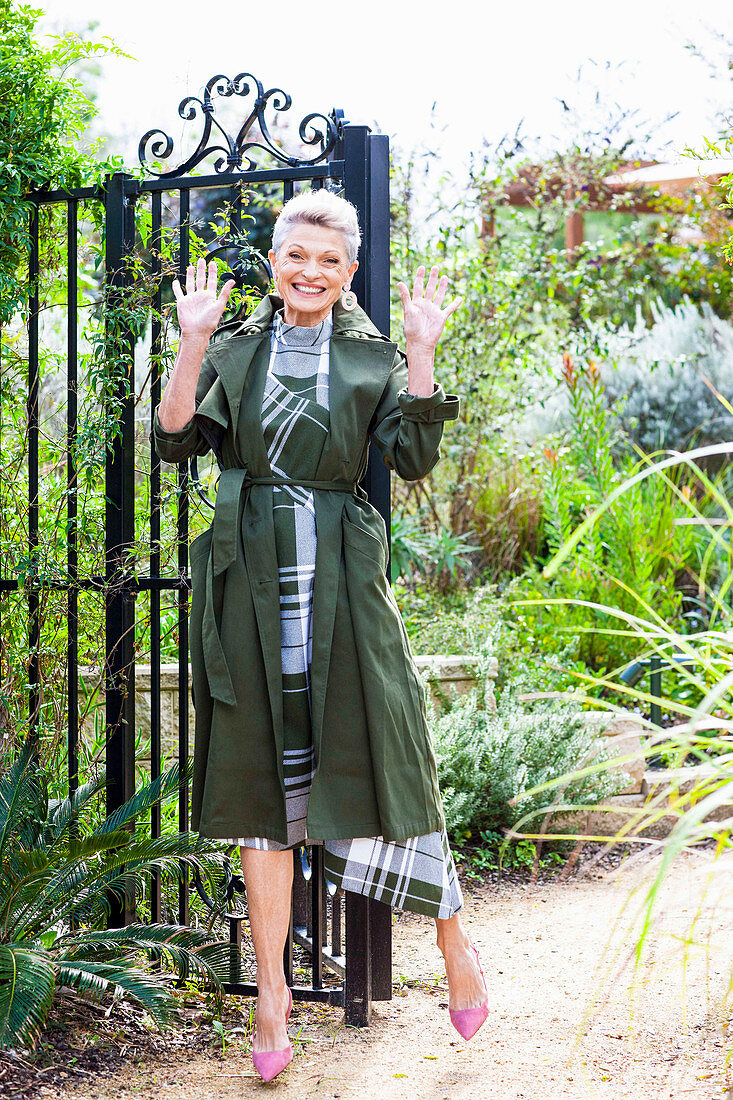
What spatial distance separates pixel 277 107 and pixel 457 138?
3.99m

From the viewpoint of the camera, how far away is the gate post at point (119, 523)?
2.81m

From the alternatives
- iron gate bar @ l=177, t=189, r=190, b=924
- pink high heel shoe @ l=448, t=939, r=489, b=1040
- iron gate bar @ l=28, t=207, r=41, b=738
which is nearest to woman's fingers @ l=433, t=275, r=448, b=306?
iron gate bar @ l=177, t=189, r=190, b=924

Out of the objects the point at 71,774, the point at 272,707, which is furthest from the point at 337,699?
the point at 71,774

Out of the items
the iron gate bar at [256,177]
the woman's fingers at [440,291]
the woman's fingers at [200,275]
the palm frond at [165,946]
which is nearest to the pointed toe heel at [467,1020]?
the palm frond at [165,946]

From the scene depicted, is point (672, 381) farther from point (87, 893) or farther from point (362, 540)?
point (87, 893)

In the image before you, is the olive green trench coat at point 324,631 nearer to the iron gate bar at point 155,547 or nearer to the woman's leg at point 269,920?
the woman's leg at point 269,920

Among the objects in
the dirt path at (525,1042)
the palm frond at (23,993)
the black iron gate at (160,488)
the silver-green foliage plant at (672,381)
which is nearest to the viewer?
the palm frond at (23,993)

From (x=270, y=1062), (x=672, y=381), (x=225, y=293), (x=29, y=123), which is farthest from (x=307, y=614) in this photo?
(x=672, y=381)

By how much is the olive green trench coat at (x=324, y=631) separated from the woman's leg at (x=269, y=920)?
0.31ft

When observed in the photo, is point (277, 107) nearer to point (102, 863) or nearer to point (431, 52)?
point (102, 863)

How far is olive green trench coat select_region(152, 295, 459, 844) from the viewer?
92.1 inches

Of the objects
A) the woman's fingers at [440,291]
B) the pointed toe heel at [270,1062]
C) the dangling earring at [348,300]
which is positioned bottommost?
the pointed toe heel at [270,1062]

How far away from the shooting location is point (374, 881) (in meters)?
2.42

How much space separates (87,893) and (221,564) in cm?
97
